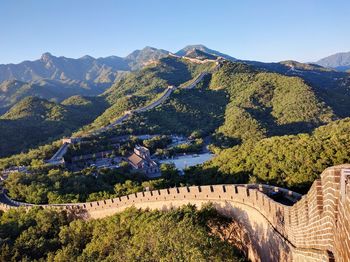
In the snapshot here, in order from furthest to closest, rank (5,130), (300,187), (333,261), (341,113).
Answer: (5,130)
(341,113)
(300,187)
(333,261)

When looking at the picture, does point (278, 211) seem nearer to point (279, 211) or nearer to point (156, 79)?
point (279, 211)

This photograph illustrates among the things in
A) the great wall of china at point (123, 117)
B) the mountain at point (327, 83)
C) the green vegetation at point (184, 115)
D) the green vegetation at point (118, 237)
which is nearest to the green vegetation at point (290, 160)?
the green vegetation at point (118, 237)

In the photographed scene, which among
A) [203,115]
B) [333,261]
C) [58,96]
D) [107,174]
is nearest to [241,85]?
[203,115]

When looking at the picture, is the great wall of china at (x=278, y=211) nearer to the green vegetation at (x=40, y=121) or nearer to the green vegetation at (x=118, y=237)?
the green vegetation at (x=118, y=237)

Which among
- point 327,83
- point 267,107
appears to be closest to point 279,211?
point 267,107

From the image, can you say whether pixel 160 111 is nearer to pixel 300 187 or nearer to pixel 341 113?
pixel 341 113
